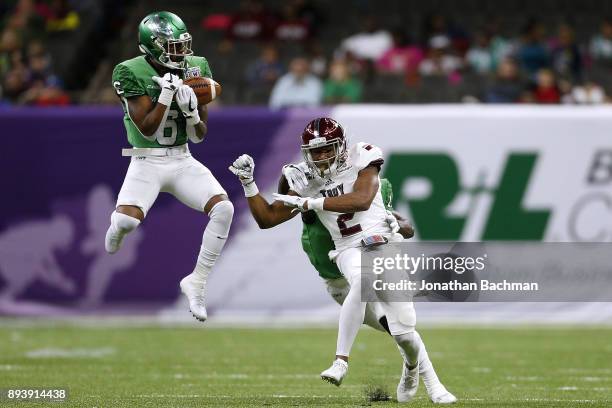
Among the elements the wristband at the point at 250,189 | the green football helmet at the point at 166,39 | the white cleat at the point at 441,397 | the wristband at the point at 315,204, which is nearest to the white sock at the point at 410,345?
the white cleat at the point at 441,397

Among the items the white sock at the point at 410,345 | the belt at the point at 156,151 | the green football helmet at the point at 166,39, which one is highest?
the green football helmet at the point at 166,39

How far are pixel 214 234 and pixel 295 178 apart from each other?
2.55ft

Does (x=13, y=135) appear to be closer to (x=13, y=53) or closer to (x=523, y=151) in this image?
(x=13, y=53)

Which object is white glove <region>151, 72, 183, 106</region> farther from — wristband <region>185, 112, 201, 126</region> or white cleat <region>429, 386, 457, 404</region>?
white cleat <region>429, 386, 457, 404</region>

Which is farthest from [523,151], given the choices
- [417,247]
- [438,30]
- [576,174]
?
[417,247]

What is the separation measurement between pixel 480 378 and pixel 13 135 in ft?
20.7

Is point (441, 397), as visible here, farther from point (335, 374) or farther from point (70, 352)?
point (70, 352)

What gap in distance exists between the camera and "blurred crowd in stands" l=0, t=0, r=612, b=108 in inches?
584

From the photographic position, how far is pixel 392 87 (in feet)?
50.7

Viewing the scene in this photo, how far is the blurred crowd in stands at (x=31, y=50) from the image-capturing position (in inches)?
591

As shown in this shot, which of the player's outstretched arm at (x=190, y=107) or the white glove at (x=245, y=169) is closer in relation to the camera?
the white glove at (x=245, y=169)

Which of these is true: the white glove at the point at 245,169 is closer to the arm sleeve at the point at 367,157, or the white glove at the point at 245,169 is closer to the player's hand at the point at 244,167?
the player's hand at the point at 244,167

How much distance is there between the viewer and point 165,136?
337 inches

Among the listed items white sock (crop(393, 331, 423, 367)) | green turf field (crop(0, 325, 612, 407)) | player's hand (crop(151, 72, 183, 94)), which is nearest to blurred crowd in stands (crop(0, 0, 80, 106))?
green turf field (crop(0, 325, 612, 407))
